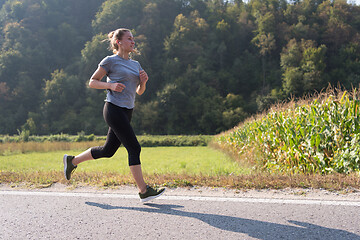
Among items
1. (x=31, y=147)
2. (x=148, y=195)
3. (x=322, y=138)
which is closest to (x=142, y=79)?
(x=148, y=195)

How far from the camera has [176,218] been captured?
2.93 m

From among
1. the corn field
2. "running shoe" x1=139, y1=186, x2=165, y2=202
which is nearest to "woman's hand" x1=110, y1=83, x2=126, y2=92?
"running shoe" x1=139, y1=186, x2=165, y2=202

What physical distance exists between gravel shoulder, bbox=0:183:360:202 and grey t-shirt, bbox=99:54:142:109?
120 centimetres

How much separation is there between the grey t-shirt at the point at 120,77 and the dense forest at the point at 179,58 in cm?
5950

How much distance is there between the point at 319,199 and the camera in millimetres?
3311

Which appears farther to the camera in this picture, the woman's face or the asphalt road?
the woman's face

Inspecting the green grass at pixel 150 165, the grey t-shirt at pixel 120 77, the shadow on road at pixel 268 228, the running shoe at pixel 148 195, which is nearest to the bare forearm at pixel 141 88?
the grey t-shirt at pixel 120 77

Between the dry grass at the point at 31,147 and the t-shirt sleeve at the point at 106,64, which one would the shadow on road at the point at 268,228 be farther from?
the dry grass at the point at 31,147

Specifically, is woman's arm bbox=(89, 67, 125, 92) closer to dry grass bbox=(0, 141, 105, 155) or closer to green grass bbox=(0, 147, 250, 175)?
green grass bbox=(0, 147, 250, 175)

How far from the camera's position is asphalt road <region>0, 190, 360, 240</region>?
2551mm

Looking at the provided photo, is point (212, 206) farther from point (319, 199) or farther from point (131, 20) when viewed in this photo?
point (131, 20)

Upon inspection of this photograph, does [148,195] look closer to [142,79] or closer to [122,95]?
[122,95]

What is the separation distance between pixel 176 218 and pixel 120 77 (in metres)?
1.71

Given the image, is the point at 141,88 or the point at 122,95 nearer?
the point at 122,95
